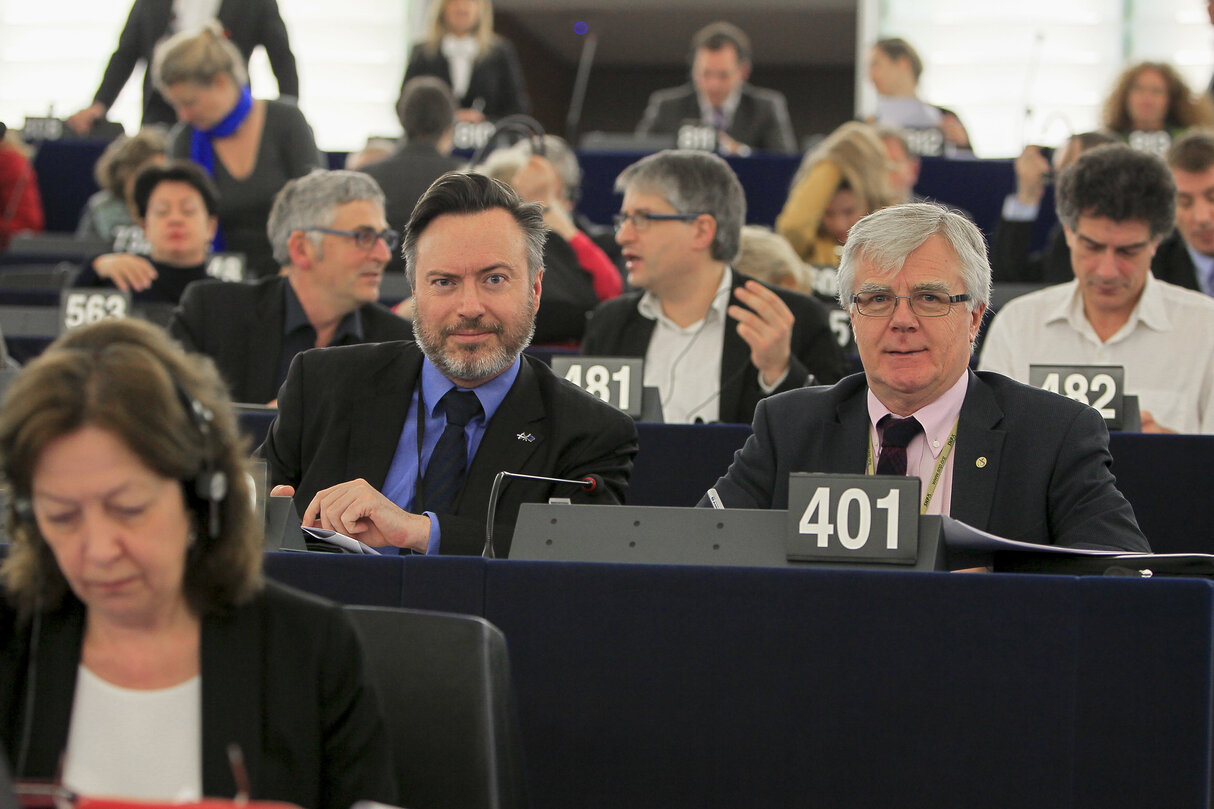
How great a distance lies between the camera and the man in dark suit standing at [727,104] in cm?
790

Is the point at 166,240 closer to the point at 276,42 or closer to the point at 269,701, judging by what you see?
the point at 276,42

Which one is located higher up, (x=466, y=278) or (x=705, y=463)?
(x=466, y=278)

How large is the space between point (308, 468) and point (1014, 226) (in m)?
3.68

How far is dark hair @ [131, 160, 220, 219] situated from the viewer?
16.4 feet

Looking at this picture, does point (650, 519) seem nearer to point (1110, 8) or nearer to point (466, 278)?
point (466, 278)

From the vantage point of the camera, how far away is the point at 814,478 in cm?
194

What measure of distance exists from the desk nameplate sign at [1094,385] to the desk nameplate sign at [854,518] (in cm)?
127

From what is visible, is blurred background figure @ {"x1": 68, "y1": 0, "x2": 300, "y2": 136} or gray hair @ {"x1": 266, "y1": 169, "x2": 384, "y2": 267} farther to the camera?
blurred background figure @ {"x1": 68, "y1": 0, "x2": 300, "y2": 136}

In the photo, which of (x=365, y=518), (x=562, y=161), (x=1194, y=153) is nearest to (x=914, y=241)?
(x=365, y=518)

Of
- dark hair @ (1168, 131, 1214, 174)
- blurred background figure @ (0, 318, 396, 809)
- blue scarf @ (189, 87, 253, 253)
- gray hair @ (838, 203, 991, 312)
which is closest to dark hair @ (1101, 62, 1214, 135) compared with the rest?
dark hair @ (1168, 131, 1214, 174)

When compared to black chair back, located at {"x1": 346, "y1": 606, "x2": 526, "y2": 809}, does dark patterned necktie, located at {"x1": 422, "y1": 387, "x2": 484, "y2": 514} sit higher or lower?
higher

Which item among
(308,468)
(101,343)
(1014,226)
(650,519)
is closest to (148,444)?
(101,343)

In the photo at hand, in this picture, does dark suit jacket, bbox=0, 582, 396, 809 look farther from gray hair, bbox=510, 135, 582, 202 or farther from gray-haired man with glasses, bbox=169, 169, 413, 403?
gray hair, bbox=510, 135, 582, 202

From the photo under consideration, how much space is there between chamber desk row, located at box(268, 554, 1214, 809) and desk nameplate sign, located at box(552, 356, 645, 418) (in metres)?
1.43
